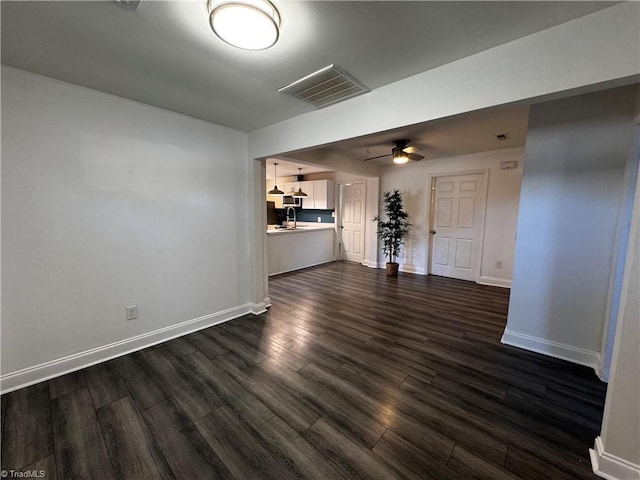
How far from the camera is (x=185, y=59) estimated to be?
5.44 ft

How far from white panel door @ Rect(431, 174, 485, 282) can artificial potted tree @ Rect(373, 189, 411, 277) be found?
2.09ft

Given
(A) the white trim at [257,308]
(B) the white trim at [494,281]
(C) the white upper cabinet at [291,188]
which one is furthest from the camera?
(C) the white upper cabinet at [291,188]

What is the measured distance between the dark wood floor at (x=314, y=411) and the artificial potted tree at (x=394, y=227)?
275 cm

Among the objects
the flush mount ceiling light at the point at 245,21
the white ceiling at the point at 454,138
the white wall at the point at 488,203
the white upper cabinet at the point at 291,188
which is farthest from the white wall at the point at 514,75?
the white upper cabinet at the point at 291,188

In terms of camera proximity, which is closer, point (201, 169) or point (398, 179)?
point (201, 169)

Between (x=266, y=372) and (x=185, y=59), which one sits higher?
(x=185, y=59)

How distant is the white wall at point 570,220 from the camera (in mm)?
2112

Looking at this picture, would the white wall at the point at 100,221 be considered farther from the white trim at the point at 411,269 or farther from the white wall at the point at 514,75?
the white trim at the point at 411,269

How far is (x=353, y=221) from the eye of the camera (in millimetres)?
6496

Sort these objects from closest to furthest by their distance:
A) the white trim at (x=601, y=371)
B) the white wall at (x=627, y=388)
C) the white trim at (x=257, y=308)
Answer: the white wall at (x=627, y=388), the white trim at (x=601, y=371), the white trim at (x=257, y=308)

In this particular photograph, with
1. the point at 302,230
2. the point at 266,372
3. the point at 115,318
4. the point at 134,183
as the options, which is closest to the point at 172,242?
the point at 134,183

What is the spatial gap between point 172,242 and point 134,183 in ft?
2.17

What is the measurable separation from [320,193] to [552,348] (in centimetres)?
521

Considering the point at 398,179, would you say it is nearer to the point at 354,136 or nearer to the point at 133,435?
the point at 354,136
